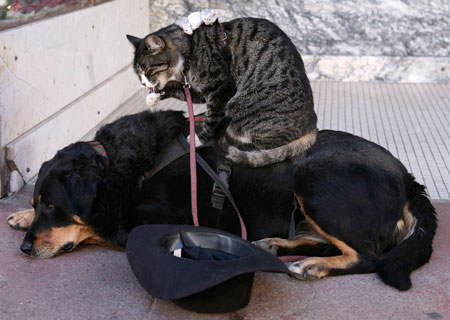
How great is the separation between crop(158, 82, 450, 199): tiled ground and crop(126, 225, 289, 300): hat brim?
2133mm

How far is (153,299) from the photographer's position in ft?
9.26

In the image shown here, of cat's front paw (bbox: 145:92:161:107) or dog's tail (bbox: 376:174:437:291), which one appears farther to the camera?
cat's front paw (bbox: 145:92:161:107)

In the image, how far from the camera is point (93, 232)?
10.8 feet

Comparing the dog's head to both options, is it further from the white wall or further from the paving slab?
the white wall

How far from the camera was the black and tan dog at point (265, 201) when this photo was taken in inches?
123

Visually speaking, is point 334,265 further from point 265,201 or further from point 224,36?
point 224,36

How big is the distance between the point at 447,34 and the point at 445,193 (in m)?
3.93

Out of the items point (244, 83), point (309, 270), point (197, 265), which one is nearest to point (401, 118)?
point (244, 83)

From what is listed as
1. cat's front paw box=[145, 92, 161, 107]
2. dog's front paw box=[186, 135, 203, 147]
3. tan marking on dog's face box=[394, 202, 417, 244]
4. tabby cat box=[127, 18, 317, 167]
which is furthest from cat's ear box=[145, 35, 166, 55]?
tan marking on dog's face box=[394, 202, 417, 244]

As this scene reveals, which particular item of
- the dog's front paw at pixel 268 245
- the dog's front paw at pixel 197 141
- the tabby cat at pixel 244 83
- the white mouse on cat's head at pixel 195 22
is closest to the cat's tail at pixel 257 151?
the tabby cat at pixel 244 83

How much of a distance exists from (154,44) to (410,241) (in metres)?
1.97

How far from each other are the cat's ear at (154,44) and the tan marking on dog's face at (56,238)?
4.15ft

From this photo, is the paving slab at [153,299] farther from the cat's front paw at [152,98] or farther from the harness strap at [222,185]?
the cat's front paw at [152,98]

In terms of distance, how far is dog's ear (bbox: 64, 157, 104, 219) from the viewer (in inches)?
122
